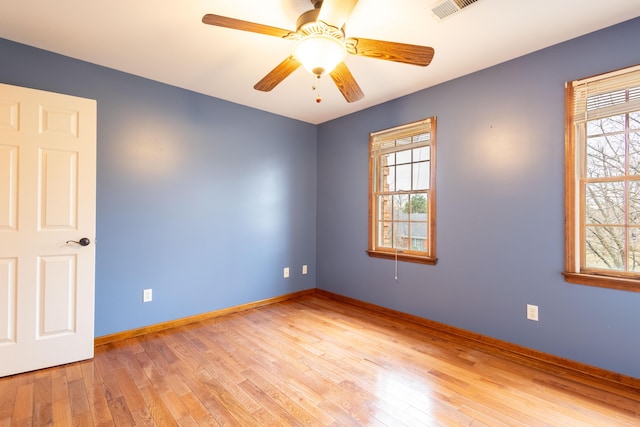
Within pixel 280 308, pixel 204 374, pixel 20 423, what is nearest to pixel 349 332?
pixel 280 308

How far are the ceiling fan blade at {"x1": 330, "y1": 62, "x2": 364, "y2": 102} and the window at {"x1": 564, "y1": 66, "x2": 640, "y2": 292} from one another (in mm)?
1622

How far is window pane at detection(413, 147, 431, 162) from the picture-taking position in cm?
319

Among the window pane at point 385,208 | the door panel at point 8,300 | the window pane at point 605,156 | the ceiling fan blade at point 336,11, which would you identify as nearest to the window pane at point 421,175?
the window pane at point 385,208

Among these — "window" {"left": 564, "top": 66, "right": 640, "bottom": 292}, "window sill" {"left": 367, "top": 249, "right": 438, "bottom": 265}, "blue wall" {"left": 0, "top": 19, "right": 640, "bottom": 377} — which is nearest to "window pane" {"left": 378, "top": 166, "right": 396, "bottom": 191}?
"blue wall" {"left": 0, "top": 19, "right": 640, "bottom": 377}

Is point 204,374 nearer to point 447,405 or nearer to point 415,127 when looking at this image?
point 447,405

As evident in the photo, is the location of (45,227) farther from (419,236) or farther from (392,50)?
(419,236)

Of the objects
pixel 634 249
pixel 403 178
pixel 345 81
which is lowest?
pixel 634 249

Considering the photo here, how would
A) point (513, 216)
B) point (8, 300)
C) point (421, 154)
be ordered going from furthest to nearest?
point (421, 154)
point (513, 216)
point (8, 300)

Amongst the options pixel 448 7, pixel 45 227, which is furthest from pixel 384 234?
pixel 45 227

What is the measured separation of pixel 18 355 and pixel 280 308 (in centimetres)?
229

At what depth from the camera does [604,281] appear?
213cm

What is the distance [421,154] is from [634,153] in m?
1.61

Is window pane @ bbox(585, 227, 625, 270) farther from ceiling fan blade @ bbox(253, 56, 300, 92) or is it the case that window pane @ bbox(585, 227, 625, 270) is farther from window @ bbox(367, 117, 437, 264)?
ceiling fan blade @ bbox(253, 56, 300, 92)

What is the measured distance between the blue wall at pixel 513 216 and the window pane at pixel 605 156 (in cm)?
18
